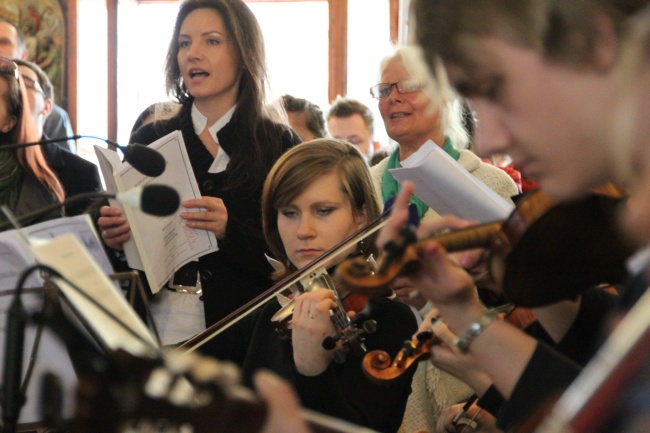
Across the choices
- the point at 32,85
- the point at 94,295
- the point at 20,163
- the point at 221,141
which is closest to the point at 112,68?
the point at 32,85

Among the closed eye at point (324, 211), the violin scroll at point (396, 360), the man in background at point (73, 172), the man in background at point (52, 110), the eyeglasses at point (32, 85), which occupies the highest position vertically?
the violin scroll at point (396, 360)

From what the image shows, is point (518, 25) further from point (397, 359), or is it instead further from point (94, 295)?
point (397, 359)

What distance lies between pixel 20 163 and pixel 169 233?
68cm

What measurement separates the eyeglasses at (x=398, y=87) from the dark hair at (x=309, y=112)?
112 cm

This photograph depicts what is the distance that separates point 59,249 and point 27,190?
5.21ft

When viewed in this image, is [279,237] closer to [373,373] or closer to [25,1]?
[373,373]

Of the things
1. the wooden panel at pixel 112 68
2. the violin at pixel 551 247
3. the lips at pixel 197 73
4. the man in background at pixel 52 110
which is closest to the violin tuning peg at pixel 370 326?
the violin at pixel 551 247

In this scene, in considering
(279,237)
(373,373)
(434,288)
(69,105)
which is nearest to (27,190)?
(279,237)

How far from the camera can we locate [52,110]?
4.06 m

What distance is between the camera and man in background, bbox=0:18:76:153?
3.98 m

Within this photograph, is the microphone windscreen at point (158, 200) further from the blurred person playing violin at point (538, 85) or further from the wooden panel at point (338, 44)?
the wooden panel at point (338, 44)

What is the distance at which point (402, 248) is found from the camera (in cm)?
112

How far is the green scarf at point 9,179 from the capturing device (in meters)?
2.46

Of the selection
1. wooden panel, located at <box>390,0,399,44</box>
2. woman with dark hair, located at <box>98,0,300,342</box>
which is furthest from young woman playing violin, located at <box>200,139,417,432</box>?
wooden panel, located at <box>390,0,399,44</box>
